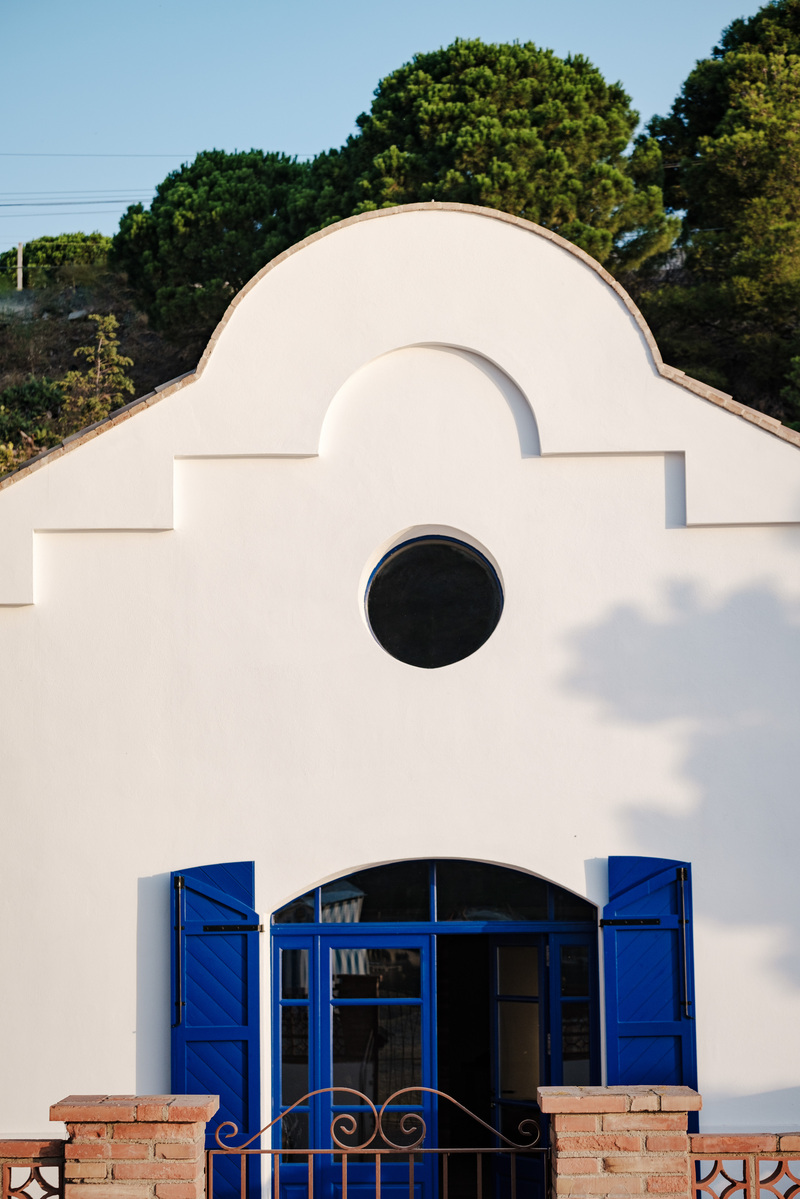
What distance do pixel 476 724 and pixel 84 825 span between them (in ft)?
9.77

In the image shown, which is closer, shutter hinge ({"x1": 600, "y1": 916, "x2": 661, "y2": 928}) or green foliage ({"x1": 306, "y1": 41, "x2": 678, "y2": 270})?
shutter hinge ({"x1": 600, "y1": 916, "x2": 661, "y2": 928})

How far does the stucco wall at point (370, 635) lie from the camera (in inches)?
310

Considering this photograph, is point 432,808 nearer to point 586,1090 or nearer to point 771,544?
point 586,1090

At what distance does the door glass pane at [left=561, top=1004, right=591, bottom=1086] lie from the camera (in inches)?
315

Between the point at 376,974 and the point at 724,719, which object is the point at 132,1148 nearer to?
the point at 376,974

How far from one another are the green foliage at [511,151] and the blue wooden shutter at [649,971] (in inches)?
519

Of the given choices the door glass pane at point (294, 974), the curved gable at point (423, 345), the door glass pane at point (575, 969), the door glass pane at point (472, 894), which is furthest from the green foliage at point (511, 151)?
Result: the door glass pane at point (294, 974)

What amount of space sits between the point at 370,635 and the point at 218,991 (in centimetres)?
278

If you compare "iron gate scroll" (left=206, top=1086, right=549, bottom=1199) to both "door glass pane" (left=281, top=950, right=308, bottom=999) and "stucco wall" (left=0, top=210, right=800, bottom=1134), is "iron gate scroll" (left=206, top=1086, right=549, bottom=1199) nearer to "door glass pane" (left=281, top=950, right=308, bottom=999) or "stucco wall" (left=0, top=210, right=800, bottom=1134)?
"door glass pane" (left=281, top=950, right=308, bottom=999)

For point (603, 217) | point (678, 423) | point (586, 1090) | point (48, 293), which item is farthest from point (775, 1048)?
point (48, 293)

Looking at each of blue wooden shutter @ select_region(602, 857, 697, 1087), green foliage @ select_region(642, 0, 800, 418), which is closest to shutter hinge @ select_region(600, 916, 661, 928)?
blue wooden shutter @ select_region(602, 857, 697, 1087)

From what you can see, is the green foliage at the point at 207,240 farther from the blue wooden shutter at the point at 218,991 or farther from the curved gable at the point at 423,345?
the blue wooden shutter at the point at 218,991

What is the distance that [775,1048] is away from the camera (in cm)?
760

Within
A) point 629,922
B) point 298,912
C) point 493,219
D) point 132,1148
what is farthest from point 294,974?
point 493,219
